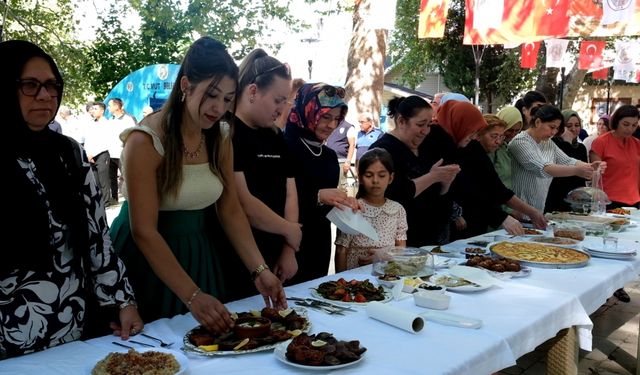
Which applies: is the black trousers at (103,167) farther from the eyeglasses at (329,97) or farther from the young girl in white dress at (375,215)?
the eyeglasses at (329,97)

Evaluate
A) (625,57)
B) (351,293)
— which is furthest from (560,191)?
(625,57)

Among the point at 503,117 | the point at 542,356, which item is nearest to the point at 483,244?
the point at 542,356

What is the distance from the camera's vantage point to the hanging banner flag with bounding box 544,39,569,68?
1127cm

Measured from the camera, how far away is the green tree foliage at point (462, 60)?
57.6ft

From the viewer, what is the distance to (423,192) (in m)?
2.82

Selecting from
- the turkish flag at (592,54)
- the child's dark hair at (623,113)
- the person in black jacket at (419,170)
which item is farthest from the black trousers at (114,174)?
the turkish flag at (592,54)

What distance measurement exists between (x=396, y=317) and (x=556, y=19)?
696 centimetres

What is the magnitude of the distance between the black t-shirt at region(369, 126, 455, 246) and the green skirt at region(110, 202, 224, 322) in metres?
1.13

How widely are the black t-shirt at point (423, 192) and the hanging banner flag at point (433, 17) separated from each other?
603 cm

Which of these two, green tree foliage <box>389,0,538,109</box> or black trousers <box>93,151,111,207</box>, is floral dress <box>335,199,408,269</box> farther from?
green tree foliage <box>389,0,538,109</box>

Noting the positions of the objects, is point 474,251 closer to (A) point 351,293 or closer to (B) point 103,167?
(A) point 351,293

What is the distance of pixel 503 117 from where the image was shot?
12.4 ft

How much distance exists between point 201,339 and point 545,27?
286 inches

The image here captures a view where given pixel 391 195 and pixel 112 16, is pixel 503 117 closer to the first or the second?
pixel 391 195
